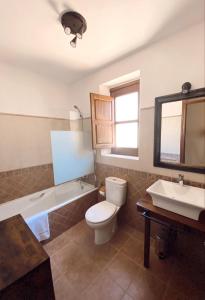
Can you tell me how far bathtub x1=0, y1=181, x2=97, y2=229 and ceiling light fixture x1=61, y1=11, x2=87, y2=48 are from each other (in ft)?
6.77

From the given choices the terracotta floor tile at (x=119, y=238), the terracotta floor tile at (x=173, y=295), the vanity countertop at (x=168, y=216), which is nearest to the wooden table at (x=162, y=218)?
the vanity countertop at (x=168, y=216)

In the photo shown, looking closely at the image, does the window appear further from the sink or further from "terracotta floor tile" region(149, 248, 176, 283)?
"terracotta floor tile" region(149, 248, 176, 283)

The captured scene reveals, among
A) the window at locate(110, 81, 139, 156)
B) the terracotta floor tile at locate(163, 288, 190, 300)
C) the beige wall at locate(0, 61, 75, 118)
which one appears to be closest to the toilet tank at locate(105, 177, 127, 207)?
the window at locate(110, 81, 139, 156)

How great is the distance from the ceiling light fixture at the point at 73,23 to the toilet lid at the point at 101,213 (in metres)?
1.99

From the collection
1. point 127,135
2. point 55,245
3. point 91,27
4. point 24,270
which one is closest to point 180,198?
point 127,135

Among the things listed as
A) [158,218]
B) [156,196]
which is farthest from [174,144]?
[158,218]

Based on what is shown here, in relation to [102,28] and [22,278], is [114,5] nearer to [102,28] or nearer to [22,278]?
[102,28]

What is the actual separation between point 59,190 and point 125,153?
1.41 m

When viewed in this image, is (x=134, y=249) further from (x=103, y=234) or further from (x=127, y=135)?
A: (x=127, y=135)

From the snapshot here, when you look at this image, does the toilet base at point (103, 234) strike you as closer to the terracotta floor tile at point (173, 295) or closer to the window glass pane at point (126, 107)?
the terracotta floor tile at point (173, 295)

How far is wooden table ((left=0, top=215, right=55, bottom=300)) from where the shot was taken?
688 mm

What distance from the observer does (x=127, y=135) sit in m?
2.28

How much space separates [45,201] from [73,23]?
244 centimetres

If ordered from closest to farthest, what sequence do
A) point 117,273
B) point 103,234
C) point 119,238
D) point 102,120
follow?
point 117,273 → point 103,234 → point 119,238 → point 102,120
